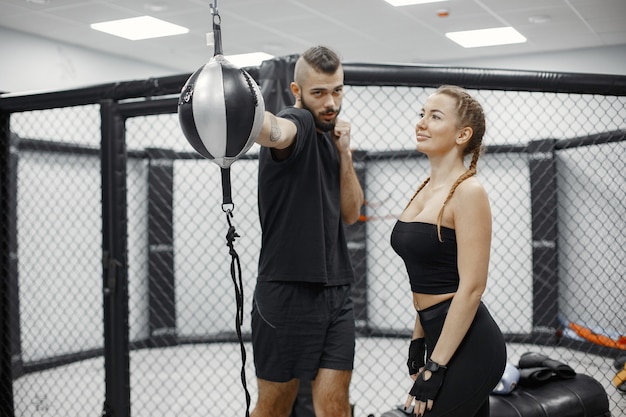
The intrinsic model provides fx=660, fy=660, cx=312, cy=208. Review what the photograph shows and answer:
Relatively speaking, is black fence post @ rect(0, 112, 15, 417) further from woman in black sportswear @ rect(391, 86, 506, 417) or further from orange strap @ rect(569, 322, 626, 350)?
orange strap @ rect(569, 322, 626, 350)

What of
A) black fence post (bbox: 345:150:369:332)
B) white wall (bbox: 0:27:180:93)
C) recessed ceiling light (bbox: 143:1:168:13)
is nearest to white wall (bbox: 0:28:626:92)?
white wall (bbox: 0:27:180:93)

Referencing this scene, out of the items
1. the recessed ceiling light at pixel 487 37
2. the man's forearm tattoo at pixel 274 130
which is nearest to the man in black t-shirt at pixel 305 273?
the man's forearm tattoo at pixel 274 130

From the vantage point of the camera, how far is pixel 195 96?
60.7 inches

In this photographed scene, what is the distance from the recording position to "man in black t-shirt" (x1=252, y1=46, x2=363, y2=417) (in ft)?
6.86

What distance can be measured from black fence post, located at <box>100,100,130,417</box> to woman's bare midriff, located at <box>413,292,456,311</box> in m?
1.42

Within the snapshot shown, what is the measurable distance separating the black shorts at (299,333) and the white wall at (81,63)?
4040mm

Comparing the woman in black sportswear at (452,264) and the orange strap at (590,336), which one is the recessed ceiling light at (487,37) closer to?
the orange strap at (590,336)

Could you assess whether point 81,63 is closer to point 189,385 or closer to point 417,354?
point 189,385

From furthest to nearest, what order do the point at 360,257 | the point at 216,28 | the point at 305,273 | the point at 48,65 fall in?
the point at 360,257, the point at 48,65, the point at 305,273, the point at 216,28

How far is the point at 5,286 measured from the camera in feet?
10.4

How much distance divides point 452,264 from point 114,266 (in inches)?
60.7

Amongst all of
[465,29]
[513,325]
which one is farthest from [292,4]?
[513,325]

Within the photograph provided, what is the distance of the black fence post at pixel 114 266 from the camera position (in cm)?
275

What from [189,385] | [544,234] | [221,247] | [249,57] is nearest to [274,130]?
[189,385]
